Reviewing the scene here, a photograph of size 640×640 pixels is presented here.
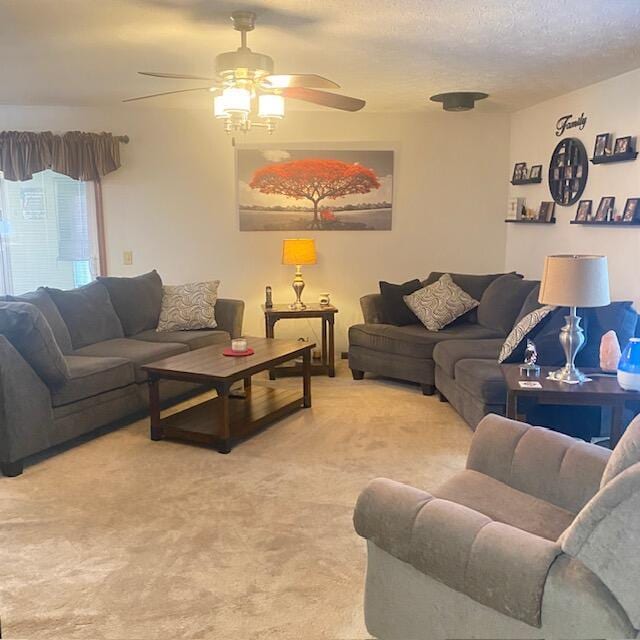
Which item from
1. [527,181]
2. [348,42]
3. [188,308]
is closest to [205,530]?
[348,42]

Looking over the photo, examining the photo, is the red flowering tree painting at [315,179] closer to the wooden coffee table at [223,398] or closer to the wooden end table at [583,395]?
the wooden coffee table at [223,398]

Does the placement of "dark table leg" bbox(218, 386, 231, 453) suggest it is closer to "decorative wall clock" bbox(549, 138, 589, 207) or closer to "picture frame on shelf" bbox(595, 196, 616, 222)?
"picture frame on shelf" bbox(595, 196, 616, 222)

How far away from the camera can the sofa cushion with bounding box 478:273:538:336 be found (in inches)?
197

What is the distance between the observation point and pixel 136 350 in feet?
14.6

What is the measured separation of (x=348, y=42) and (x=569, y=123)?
229 centimetres

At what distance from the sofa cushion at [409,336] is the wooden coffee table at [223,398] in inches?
31.9

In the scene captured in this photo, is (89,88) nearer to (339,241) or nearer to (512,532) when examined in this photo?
(339,241)

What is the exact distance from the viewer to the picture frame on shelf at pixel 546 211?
5.20 m

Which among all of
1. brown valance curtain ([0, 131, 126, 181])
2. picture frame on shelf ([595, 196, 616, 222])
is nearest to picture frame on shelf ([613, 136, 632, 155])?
picture frame on shelf ([595, 196, 616, 222])

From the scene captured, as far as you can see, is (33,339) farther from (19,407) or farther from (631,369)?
(631,369)

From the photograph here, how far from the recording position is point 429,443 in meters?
3.89

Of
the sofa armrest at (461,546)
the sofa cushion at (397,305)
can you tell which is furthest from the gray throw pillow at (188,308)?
the sofa armrest at (461,546)

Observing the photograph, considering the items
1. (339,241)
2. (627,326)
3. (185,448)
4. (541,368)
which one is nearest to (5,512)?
(185,448)

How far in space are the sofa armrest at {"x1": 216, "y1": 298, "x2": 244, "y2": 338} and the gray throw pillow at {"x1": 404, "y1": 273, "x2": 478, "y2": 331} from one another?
4.66 feet
